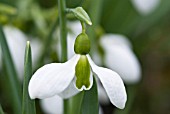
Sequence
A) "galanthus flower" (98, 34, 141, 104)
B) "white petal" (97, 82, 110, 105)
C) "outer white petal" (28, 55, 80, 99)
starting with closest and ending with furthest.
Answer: "outer white petal" (28, 55, 80, 99), "galanthus flower" (98, 34, 141, 104), "white petal" (97, 82, 110, 105)

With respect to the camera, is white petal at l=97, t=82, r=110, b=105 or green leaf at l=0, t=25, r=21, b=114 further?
white petal at l=97, t=82, r=110, b=105

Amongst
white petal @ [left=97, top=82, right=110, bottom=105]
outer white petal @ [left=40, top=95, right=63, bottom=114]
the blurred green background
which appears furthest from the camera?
the blurred green background

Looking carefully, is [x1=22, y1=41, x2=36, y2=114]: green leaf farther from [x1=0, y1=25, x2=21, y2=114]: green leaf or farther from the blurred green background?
the blurred green background

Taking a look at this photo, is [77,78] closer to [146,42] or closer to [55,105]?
[55,105]

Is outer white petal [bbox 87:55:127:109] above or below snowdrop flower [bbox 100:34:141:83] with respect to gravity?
above

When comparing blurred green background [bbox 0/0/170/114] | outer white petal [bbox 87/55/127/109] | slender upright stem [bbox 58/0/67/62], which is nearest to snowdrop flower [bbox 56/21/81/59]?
blurred green background [bbox 0/0/170/114]

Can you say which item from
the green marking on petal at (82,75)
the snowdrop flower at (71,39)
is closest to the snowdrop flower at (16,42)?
the snowdrop flower at (71,39)

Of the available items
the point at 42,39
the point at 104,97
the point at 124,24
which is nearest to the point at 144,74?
the point at 124,24

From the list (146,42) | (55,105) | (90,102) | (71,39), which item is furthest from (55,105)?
(146,42)
